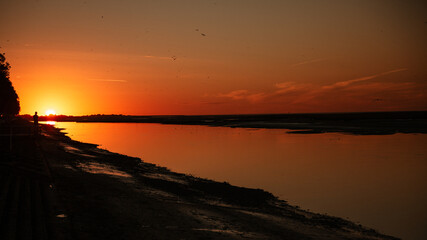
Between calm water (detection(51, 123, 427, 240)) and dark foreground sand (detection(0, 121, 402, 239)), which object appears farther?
calm water (detection(51, 123, 427, 240))

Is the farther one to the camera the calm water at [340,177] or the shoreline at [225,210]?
the calm water at [340,177]

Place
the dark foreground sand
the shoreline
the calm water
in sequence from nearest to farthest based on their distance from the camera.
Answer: the dark foreground sand, the shoreline, the calm water

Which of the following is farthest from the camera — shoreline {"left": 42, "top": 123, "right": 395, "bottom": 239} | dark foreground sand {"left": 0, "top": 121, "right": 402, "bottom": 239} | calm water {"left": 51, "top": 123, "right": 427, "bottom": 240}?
calm water {"left": 51, "top": 123, "right": 427, "bottom": 240}

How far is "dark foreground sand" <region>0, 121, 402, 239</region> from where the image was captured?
8320 mm

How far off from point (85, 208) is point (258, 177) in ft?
41.2

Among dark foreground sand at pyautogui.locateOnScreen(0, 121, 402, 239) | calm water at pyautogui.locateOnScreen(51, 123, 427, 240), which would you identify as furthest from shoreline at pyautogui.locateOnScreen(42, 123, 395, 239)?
calm water at pyautogui.locateOnScreen(51, 123, 427, 240)

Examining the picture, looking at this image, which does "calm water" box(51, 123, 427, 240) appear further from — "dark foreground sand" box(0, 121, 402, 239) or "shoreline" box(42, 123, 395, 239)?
"dark foreground sand" box(0, 121, 402, 239)

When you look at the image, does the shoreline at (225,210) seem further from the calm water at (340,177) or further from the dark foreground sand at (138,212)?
the calm water at (340,177)

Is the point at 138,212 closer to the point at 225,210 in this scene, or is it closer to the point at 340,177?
the point at 225,210

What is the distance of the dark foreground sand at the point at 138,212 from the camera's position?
8320mm

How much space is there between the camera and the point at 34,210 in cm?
900

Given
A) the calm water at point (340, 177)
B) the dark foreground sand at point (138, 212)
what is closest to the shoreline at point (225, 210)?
the dark foreground sand at point (138, 212)

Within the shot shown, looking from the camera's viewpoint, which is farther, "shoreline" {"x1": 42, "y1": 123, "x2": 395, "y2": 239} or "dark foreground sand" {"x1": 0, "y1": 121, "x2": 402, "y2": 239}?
"shoreline" {"x1": 42, "y1": 123, "x2": 395, "y2": 239}

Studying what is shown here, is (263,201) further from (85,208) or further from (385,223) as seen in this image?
(85,208)
